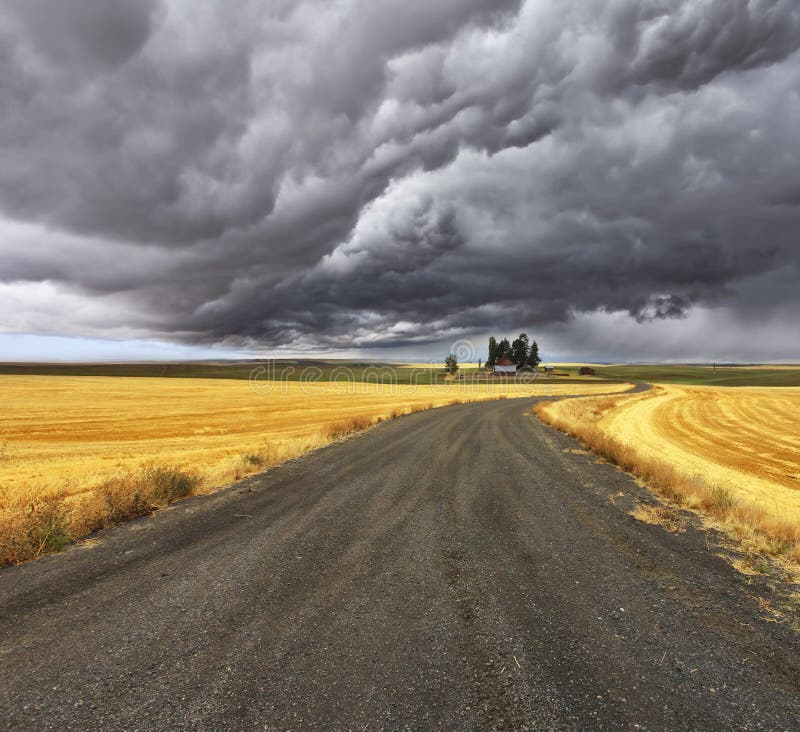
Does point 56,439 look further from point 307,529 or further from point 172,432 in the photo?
point 307,529

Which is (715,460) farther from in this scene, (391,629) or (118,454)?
(118,454)

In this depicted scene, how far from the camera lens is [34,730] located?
3.35 metres

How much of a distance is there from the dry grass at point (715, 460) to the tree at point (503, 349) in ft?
358

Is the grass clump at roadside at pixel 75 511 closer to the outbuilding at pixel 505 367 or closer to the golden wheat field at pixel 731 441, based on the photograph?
the golden wheat field at pixel 731 441

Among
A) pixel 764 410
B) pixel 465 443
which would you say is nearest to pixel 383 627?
pixel 465 443

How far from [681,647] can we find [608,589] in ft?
4.14

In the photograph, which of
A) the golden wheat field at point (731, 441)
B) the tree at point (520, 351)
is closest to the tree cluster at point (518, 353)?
the tree at point (520, 351)

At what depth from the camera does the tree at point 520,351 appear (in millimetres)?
147750

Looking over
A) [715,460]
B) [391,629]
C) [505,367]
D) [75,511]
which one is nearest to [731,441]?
[715,460]

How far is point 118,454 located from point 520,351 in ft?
468

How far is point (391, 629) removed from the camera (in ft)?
15.8

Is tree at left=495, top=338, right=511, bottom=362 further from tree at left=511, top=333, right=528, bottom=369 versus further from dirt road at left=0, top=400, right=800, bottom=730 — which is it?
dirt road at left=0, top=400, right=800, bottom=730

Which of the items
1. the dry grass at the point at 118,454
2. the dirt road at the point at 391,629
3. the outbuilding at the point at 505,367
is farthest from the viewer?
the outbuilding at the point at 505,367

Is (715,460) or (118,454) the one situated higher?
(118,454)
